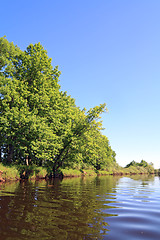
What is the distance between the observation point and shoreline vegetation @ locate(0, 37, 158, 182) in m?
20.2

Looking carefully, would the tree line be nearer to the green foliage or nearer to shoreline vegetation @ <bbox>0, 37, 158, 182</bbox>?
shoreline vegetation @ <bbox>0, 37, 158, 182</bbox>

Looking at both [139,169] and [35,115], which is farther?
[139,169]

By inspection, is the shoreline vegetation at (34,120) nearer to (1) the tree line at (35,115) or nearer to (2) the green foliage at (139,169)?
(1) the tree line at (35,115)

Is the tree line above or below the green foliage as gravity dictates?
above

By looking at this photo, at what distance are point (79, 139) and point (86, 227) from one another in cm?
2429

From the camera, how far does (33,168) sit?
23062mm

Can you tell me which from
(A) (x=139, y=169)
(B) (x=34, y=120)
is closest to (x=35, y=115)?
(B) (x=34, y=120)

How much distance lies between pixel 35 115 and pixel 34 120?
130 cm

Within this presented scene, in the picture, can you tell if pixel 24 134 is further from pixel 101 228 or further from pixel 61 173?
pixel 101 228

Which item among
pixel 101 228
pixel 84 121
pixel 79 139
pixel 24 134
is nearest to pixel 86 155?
pixel 79 139

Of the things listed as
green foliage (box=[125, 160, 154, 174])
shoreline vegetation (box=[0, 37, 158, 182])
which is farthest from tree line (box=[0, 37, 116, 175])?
green foliage (box=[125, 160, 154, 174])

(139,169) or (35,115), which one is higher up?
(35,115)

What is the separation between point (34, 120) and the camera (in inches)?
790

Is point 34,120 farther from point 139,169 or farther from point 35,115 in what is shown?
point 139,169
